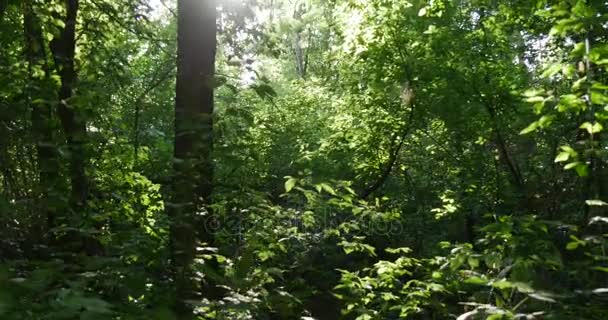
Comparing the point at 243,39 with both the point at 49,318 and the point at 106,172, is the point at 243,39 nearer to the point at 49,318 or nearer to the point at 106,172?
the point at 106,172

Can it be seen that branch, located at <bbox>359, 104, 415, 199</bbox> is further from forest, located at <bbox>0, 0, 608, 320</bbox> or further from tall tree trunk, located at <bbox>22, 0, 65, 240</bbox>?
tall tree trunk, located at <bbox>22, 0, 65, 240</bbox>

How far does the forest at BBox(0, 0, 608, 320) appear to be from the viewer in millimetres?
3043

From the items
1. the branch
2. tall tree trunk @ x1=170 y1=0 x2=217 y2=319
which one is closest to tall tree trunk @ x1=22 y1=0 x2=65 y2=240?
tall tree trunk @ x1=170 y1=0 x2=217 y2=319

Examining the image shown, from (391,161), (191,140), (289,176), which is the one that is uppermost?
(391,161)

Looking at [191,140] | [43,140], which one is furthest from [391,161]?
[43,140]

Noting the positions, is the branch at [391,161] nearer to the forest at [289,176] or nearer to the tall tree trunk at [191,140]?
the forest at [289,176]

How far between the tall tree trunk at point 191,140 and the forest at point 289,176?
2 centimetres

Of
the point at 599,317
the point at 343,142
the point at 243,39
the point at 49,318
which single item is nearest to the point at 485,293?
the point at 599,317

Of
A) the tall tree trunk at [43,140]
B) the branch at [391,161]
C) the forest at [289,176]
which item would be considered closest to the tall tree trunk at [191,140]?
the forest at [289,176]

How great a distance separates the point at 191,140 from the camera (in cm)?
392

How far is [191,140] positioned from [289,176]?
145cm

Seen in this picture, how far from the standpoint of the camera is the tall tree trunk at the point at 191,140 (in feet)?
10.8

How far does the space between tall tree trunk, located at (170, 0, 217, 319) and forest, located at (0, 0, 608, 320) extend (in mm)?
17

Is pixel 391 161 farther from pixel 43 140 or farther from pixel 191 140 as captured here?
pixel 43 140
